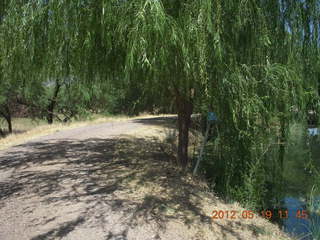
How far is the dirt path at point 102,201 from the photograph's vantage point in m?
3.47

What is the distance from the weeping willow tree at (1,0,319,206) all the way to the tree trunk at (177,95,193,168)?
3.95 ft

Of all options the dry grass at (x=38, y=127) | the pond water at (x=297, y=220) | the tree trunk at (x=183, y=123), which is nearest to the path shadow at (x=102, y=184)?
the tree trunk at (x=183, y=123)

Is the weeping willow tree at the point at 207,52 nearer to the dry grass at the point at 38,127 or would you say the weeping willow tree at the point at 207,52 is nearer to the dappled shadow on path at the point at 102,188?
the dappled shadow on path at the point at 102,188

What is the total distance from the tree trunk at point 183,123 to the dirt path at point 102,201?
484mm

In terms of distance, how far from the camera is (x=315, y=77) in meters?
4.76

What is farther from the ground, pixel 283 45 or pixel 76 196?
pixel 283 45

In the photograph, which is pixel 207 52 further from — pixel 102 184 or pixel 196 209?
pixel 102 184

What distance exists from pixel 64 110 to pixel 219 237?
2263 cm

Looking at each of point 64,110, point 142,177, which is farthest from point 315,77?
point 64,110

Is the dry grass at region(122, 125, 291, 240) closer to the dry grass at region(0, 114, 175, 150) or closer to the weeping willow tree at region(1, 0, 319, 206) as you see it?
the weeping willow tree at region(1, 0, 319, 206)

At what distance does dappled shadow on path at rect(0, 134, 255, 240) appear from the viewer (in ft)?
12.1

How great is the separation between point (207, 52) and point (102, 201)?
2624 millimetres

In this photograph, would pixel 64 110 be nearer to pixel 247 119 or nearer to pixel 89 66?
pixel 89 66

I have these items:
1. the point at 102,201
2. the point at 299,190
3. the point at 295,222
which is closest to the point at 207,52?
the point at 102,201
